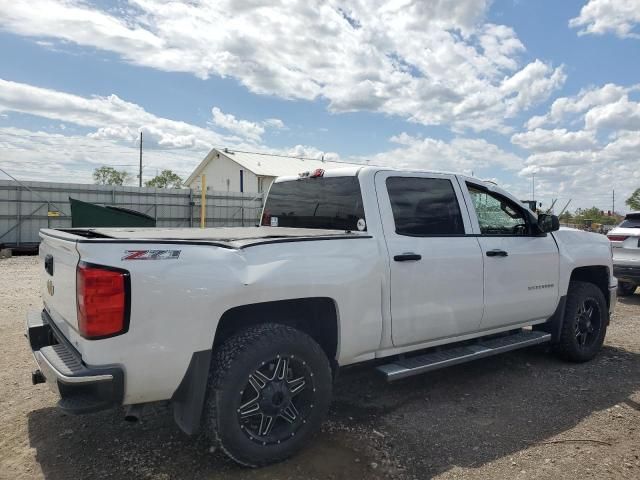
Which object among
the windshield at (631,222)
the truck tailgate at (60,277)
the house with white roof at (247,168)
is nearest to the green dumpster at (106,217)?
the truck tailgate at (60,277)

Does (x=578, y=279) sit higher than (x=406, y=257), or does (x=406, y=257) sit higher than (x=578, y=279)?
(x=406, y=257)

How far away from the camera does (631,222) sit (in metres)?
9.41

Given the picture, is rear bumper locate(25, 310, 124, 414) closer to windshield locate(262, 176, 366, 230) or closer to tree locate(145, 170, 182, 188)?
windshield locate(262, 176, 366, 230)

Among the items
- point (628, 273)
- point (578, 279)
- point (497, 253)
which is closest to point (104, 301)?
point (497, 253)

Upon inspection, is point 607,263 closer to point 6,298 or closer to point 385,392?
point 385,392

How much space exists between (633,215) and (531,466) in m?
8.02

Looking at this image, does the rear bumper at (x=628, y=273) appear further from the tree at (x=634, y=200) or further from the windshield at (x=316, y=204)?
the tree at (x=634, y=200)

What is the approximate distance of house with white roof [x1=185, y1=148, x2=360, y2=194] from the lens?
35156 millimetres

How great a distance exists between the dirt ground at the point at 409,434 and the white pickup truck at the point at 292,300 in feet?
1.33

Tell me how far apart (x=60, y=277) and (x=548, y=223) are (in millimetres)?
4050

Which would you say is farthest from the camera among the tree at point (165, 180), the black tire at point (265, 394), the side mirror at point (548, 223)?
the tree at point (165, 180)

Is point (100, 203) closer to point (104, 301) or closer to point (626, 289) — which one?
point (626, 289)

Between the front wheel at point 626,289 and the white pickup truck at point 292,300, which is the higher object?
the white pickup truck at point 292,300

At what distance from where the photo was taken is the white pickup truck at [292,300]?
104 inches
